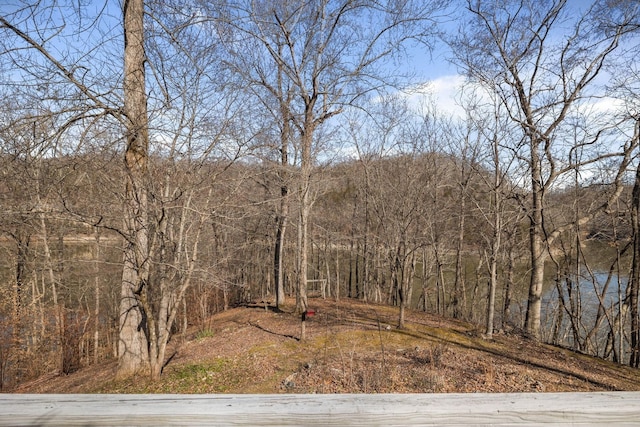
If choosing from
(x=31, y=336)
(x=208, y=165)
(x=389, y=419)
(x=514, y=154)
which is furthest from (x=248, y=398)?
(x=31, y=336)

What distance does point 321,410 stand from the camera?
1281 mm

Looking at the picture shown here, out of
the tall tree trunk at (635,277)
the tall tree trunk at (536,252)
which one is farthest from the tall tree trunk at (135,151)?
the tall tree trunk at (635,277)

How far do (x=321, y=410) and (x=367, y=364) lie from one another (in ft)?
17.4

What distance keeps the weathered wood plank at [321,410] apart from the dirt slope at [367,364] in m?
4.08

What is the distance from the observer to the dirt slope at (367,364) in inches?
216

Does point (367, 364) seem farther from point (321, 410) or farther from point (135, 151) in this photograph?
point (321, 410)

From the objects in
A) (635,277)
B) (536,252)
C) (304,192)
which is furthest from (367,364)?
(635,277)

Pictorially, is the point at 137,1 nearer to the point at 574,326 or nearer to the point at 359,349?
the point at 359,349

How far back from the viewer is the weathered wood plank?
4.12 ft

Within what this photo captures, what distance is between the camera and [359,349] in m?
6.95

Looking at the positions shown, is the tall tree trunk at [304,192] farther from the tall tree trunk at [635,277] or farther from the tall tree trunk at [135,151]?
the tall tree trunk at [635,277]

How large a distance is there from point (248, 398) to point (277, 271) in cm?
1041

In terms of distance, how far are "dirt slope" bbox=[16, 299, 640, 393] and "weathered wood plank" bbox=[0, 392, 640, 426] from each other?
4083 mm

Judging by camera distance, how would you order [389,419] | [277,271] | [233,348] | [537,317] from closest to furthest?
1. [389,419]
2. [233,348]
3. [537,317]
4. [277,271]
